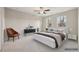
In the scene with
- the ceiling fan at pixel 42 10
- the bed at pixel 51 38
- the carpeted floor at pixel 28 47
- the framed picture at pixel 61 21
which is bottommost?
the carpeted floor at pixel 28 47

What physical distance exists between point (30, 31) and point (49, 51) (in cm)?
61

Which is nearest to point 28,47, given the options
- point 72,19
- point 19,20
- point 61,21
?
point 19,20

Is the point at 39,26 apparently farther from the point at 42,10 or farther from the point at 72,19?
the point at 72,19

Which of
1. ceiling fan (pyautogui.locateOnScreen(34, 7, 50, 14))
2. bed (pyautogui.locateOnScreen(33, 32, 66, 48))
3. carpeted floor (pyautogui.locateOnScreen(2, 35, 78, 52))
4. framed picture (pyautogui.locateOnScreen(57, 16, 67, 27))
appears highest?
ceiling fan (pyautogui.locateOnScreen(34, 7, 50, 14))

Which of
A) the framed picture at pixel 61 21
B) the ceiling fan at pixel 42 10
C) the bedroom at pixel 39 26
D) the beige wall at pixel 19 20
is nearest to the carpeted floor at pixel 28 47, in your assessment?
the bedroom at pixel 39 26

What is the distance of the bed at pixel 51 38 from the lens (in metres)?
1.69

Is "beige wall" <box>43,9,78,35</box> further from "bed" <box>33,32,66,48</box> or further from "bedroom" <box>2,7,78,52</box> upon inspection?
"bed" <box>33,32,66,48</box>

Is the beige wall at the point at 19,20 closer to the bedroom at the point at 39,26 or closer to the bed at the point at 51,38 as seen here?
the bedroom at the point at 39,26

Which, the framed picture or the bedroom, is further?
the framed picture

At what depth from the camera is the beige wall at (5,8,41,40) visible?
1602 mm

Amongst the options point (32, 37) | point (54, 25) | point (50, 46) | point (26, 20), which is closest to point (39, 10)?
point (26, 20)

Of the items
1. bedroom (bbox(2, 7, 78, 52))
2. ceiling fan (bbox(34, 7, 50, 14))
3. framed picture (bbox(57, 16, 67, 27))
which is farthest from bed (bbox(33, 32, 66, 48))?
ceiling fan (bbox(34, 7, 50, 14))

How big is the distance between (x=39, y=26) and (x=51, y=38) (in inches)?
15.1
